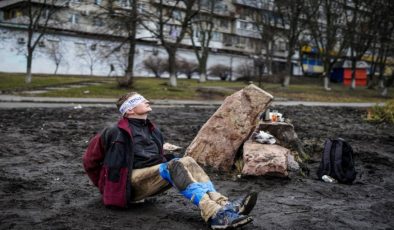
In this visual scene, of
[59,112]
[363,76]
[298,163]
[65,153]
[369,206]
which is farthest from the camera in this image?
[363,76]

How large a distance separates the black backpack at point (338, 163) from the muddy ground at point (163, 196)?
0.20m

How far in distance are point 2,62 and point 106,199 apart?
1752 inches

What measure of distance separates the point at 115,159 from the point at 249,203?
1.41 metres

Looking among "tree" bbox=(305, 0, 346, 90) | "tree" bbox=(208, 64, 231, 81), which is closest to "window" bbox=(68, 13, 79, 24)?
"tree" bbox=(208, 64, 231, 81)

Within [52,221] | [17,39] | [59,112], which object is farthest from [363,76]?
[52,221]

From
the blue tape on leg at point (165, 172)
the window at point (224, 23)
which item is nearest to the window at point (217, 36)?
the window at point (224, 23)

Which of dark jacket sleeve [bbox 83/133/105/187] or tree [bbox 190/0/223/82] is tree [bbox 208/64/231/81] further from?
dark jacket sleeve [bbox 83/133/105/187]

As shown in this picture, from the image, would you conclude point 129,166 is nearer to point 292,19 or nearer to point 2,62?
point 292,19

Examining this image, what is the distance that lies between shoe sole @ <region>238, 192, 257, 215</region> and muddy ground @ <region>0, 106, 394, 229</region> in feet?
0.98

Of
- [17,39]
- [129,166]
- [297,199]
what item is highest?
[17,39]

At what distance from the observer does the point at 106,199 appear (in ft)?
15.7

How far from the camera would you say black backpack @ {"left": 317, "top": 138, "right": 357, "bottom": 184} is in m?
6.82

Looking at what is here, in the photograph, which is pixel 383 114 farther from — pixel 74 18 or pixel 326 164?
pixel 74 18

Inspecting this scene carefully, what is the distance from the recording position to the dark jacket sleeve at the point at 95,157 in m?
4.83
